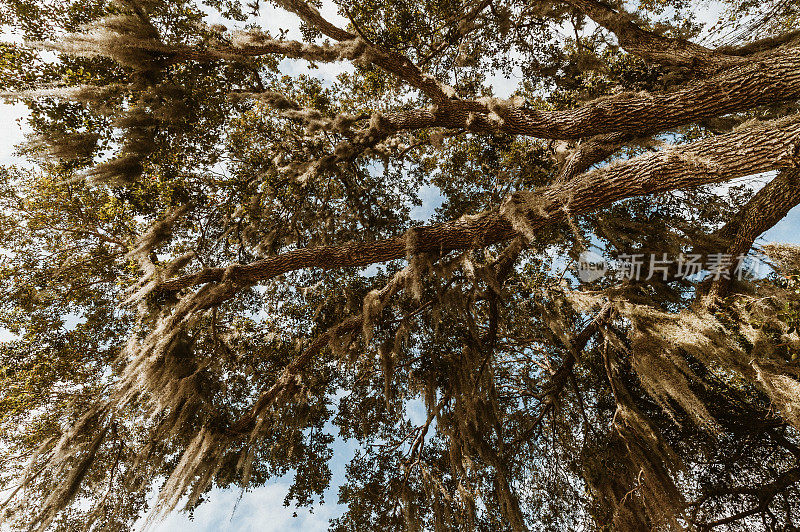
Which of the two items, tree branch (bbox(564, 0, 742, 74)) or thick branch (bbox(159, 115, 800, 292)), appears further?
tree branch (bbox(564, 0, 742, 74))

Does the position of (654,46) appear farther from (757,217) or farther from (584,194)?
(757,217)

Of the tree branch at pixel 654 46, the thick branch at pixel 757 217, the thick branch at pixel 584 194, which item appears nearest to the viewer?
the thick branch at pixel 584 194

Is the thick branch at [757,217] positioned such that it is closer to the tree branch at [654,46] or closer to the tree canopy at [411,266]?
the tree canopy at [411,266]

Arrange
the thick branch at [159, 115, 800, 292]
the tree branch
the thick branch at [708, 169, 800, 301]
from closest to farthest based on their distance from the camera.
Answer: the thick branch at [159, 115, 800, 292], the tree branch, the thick branch at [708, 169, 800, 301]

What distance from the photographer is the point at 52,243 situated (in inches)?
194

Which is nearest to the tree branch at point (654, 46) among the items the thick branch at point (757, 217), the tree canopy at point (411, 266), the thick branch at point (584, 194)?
the tree canopy at point (411, 266)

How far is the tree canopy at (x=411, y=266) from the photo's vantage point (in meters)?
3.27

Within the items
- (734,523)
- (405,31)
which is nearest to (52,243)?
(405,31)

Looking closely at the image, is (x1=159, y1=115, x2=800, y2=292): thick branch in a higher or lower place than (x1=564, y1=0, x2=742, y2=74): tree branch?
lower

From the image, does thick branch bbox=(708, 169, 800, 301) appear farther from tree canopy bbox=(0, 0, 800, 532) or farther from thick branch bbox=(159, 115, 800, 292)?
thick branch bbox=(159, 115, 800, 292)

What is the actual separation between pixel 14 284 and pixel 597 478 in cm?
868

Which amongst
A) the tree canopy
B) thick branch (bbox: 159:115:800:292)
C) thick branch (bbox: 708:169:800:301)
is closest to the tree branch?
the tree canopy

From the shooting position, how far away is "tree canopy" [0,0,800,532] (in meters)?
3.27

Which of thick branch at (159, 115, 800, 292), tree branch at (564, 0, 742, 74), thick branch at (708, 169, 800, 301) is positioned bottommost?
thick branch at (159, 115, 800, 292)
